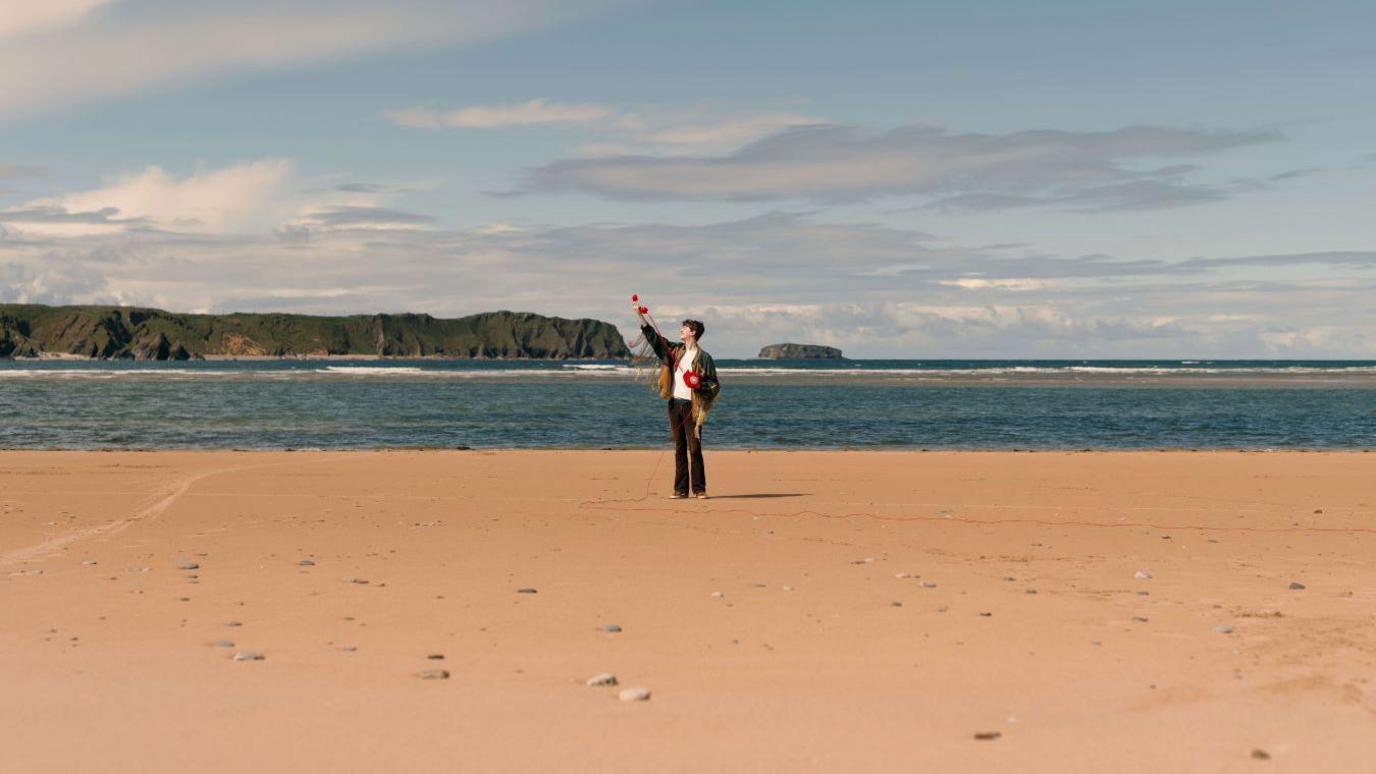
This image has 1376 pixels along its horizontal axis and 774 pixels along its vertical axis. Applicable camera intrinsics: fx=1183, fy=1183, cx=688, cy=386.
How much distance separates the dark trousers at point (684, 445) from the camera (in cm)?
1534

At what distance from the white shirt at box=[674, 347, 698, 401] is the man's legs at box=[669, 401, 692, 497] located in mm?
92

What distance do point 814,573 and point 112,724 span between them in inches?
220

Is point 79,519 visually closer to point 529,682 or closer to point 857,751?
point 529,682

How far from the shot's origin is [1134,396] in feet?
216

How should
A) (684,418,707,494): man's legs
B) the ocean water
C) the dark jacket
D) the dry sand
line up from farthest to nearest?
1. the ocean water
2. (684,418,707,494): man's legs
3. the dark jacket
4. the dry sand

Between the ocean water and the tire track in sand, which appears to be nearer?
the tire track in sand

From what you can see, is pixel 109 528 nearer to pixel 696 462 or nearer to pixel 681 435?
pixel 681 435

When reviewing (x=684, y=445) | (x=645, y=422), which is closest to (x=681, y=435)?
(x=684, y=445)

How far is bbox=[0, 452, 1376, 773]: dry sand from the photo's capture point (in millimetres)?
5164

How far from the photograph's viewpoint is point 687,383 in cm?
1512

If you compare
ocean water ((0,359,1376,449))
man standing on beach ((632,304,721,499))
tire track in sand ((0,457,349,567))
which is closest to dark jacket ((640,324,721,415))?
man standing on beach ((632,304,721,499))

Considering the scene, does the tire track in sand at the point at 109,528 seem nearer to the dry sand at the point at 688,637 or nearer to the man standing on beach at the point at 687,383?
the dry sand at the point at 688,637

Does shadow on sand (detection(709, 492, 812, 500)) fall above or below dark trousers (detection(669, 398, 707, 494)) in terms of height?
below

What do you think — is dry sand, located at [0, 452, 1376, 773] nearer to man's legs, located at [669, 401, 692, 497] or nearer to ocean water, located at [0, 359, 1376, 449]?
man's legs, located at [669, 401, 692, 497]
